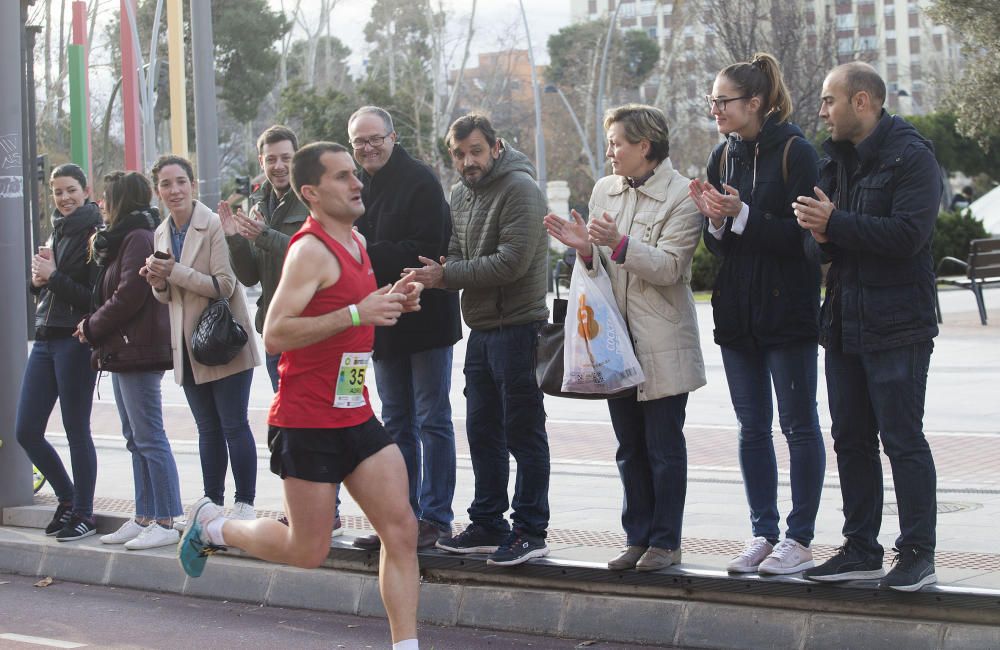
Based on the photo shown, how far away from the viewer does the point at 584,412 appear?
13.0 metres

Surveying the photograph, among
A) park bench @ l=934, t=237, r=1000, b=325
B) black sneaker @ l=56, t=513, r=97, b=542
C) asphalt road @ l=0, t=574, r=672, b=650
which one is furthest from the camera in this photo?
park bench @ l=934, t=237, r=1000, b=325

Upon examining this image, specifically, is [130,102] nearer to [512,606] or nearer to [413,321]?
[413,321]

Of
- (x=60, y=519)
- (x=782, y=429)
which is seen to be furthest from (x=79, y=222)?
(x=782, y=429)

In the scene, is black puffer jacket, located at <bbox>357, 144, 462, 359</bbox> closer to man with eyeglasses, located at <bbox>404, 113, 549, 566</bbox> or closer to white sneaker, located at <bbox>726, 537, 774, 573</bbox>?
man with eyeglasses, located at <bbox>404, 113, 549, 566</bbox>

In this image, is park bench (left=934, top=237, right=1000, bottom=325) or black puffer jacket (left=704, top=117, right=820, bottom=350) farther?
park bench (left=934, top=237, right=1000, bottom=325)

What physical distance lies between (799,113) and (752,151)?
34604mm

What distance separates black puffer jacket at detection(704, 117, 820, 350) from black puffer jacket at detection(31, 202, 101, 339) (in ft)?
12.4

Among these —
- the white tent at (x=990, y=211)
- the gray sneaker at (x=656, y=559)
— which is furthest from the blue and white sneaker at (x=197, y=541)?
the white tent at (x=990, y=211)

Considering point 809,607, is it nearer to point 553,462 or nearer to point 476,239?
point 476,239

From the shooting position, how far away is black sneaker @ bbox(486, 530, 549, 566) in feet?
21.0

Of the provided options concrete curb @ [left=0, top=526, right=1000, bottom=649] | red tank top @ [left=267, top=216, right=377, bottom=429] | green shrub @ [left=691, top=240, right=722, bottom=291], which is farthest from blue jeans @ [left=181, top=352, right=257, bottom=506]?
green shrub @ [left=691, top=240, right=722, bottom=291]

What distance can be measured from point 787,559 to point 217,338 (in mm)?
3069

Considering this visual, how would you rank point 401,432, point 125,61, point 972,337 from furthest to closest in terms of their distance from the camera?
1. point 125,61
2. point 972,337
3. point 401,432

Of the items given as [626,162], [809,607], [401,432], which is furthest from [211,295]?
[809,607]
